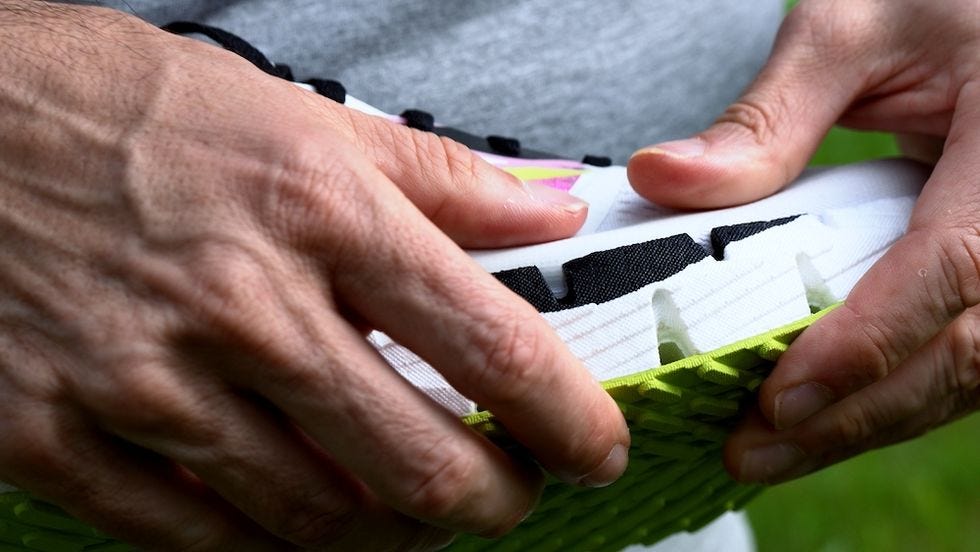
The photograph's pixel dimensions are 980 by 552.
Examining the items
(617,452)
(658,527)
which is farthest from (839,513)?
(617,452)

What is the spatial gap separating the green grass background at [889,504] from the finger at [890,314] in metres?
1.23

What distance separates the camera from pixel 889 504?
199 centimetres

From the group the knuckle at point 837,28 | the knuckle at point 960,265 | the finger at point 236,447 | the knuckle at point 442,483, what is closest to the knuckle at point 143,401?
the finger at point 236,447

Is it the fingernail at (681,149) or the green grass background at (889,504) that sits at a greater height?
the fingernail at (681,149)

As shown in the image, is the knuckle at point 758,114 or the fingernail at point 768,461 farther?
the knuckle at point 758,114

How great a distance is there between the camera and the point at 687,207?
812mm

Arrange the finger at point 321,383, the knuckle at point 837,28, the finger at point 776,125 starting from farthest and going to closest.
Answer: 1. the knuckle at point 837,28
2. the finger at point 776,125
3. the finger at point 321,383

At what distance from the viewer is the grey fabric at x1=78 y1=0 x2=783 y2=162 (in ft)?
3.00

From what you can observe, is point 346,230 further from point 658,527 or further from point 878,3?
point 878,3

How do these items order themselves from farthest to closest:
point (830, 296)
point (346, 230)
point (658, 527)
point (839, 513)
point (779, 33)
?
point (839, 513)
point (779, 33)
point (658, 527)
point (830, 296)
point (346, 230)

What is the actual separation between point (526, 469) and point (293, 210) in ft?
0.68

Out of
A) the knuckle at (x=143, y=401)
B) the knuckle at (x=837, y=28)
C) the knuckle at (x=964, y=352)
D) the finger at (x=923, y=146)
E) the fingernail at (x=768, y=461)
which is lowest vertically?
the fingernail at (x=768, y=461)

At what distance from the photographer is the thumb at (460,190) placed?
644 millimetres

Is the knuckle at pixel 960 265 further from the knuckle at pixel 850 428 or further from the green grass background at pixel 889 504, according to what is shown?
the green grass background at pixel 889 504
